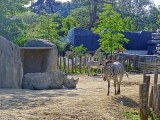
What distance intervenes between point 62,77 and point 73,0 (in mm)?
50808

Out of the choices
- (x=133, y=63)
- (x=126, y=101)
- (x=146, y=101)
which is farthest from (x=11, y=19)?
(x=146, y=101)

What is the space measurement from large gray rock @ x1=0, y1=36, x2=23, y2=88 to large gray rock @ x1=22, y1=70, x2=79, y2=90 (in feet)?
1.09

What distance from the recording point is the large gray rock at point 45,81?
14070 mm

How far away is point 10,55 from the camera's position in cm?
1372

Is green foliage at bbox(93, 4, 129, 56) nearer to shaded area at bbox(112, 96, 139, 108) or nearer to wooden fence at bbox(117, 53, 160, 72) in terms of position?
wooden fence at bbox(117, 53, 160, 72)

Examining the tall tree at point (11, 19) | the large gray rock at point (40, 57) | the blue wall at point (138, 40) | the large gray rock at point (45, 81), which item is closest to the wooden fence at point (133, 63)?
the tall tree at point (11, 19)

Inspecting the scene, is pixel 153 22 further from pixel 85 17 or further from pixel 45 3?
pixel 45 3

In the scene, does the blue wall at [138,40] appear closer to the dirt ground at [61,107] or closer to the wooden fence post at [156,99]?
the dirt ground at [61,107]

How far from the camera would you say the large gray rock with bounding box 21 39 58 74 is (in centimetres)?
1675

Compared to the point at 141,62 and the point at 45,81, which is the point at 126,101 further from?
the point at 141,62

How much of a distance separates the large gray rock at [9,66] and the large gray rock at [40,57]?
7.91 ft

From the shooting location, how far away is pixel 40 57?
17766 millimetres

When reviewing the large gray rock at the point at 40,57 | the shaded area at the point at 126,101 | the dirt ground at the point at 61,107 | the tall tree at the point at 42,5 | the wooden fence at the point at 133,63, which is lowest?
the shaded area at the point at 126,101

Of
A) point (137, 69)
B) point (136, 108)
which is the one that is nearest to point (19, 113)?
point (136, 108)
